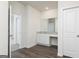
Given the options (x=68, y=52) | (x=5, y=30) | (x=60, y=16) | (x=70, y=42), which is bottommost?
(x=68, y=52)

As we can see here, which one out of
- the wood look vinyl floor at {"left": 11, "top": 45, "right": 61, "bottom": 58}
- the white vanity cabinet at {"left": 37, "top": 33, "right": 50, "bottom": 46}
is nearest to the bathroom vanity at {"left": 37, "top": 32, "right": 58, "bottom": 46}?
the white vanity cabinet at {"left": 37, "top": 33, "right": 50, "bottom": 46}

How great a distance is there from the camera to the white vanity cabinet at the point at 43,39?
19.0 feet

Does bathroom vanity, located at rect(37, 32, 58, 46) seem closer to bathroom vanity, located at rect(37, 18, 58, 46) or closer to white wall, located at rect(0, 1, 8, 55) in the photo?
bathroom vanity, located at rect(37, 18, 58, 46)

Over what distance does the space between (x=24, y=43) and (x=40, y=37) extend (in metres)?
1.34

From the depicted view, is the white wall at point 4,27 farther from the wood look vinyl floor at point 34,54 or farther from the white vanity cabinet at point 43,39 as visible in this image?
the white vanity cabinet at point 43,39

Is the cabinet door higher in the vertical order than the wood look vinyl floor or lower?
higher

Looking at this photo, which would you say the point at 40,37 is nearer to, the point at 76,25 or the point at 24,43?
the point at 24,43

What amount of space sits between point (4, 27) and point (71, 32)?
9.27 feet

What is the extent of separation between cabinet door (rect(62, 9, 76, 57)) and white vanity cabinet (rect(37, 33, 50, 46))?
216 centimetres

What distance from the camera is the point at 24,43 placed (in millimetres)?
5293

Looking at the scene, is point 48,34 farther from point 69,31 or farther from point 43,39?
point 69,31

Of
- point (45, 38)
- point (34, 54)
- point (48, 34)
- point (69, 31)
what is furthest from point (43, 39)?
point (69, 31)

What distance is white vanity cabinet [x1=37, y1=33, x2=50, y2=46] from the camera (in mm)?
5789

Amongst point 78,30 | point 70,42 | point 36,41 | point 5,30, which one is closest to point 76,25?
point 78,30
